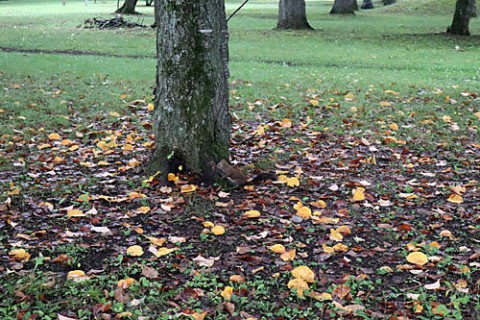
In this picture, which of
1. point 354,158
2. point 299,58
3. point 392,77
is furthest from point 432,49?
point 354,158

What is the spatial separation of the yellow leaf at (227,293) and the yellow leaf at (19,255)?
1.26 m

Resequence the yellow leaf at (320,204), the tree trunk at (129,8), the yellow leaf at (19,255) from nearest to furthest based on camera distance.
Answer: the yellow leaf at (19,255), the yellow leaf at (320,204), the tree trunk at (129,8)

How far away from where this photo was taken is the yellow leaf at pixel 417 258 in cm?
365

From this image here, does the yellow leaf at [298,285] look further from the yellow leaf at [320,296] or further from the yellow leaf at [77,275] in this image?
the yellow leaf at [77,275]

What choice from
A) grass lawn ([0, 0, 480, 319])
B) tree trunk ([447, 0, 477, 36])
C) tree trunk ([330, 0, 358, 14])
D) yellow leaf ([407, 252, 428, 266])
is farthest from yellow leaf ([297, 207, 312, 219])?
tree trunk ([330, 0, 358, 14])

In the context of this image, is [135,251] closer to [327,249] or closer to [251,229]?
[251,229]

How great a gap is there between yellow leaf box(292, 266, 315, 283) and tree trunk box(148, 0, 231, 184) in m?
1.66

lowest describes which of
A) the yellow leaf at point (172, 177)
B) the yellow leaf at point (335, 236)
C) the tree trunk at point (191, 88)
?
the yellow leaf at point (335, 236)

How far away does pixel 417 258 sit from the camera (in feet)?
A: 12.0

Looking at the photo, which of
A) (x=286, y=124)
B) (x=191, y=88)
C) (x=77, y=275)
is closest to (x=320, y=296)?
(x=77, y=275)

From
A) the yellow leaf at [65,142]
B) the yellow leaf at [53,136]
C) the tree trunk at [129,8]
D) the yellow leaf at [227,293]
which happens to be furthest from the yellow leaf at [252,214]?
the tree trunk at [129,8]

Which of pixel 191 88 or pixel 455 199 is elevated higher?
pixel 191 88

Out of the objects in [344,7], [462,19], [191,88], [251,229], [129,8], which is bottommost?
[251,229]

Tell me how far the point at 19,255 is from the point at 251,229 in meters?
1.53
